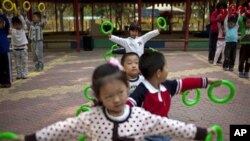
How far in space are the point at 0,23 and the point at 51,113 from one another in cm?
274

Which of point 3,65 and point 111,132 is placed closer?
point 111,132

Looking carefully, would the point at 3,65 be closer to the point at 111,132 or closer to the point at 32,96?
the point at 32,96

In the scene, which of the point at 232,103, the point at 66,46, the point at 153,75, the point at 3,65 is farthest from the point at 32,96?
the point at 66,46

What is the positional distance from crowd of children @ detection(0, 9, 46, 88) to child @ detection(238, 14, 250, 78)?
16.9 ft

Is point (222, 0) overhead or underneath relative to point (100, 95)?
overhead

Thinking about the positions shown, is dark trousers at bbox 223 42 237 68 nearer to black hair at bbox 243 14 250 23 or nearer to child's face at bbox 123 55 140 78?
black hair at bbox 243 14 250 23

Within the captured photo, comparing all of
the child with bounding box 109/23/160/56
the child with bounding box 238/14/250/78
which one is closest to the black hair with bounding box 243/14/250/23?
the child with bounding box 238/14/250/78

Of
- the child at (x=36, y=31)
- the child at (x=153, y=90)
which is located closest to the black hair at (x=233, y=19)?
the child at (x=36, y=31)

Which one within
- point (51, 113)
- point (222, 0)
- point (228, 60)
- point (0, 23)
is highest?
point (222, 0)

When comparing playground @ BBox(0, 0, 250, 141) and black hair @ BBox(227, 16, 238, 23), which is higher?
black hair @ BBox(227, 16, 238, 23)

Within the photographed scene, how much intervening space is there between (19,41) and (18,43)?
59 millimetres

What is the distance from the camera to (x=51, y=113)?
17.3ft

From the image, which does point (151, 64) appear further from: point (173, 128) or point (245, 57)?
point (245, 57)

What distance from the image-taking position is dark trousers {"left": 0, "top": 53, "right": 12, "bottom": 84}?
707 cm
